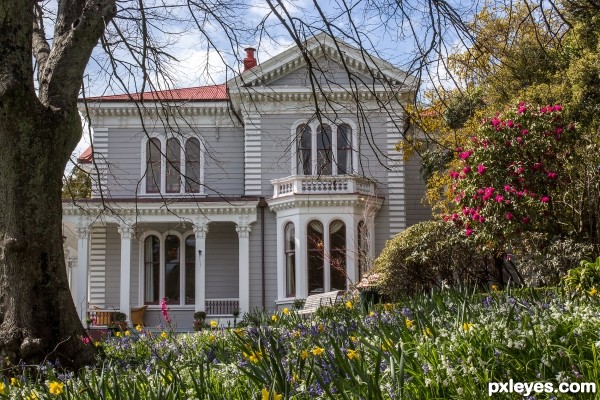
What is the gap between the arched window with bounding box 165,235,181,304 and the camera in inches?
1112

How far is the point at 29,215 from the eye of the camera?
6.64 m

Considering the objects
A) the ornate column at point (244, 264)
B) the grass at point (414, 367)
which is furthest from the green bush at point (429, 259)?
the grass at point (414, 367)

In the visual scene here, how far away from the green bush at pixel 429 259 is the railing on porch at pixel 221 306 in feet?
29.8

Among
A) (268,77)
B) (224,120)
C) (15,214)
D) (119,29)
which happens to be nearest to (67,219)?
(224,120)

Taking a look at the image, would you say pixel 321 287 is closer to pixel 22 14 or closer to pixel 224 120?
pixel 224 120

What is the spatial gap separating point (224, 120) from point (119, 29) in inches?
774

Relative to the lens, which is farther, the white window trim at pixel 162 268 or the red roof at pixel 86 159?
the white window trim at pixel 162 268

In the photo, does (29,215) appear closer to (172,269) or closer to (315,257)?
(315,257)

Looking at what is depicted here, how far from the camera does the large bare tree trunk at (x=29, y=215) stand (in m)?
6.52

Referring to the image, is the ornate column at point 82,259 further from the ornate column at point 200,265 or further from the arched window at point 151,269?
the ornate column at point 200,265

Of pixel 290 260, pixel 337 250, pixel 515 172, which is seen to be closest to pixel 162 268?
pixel 290 260

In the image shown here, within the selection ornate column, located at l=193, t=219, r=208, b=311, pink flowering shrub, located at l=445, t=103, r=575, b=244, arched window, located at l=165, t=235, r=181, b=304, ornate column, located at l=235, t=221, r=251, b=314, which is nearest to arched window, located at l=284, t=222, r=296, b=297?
ornate column, located at l=235, t=221, r=251, b=314

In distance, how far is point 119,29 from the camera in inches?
360
